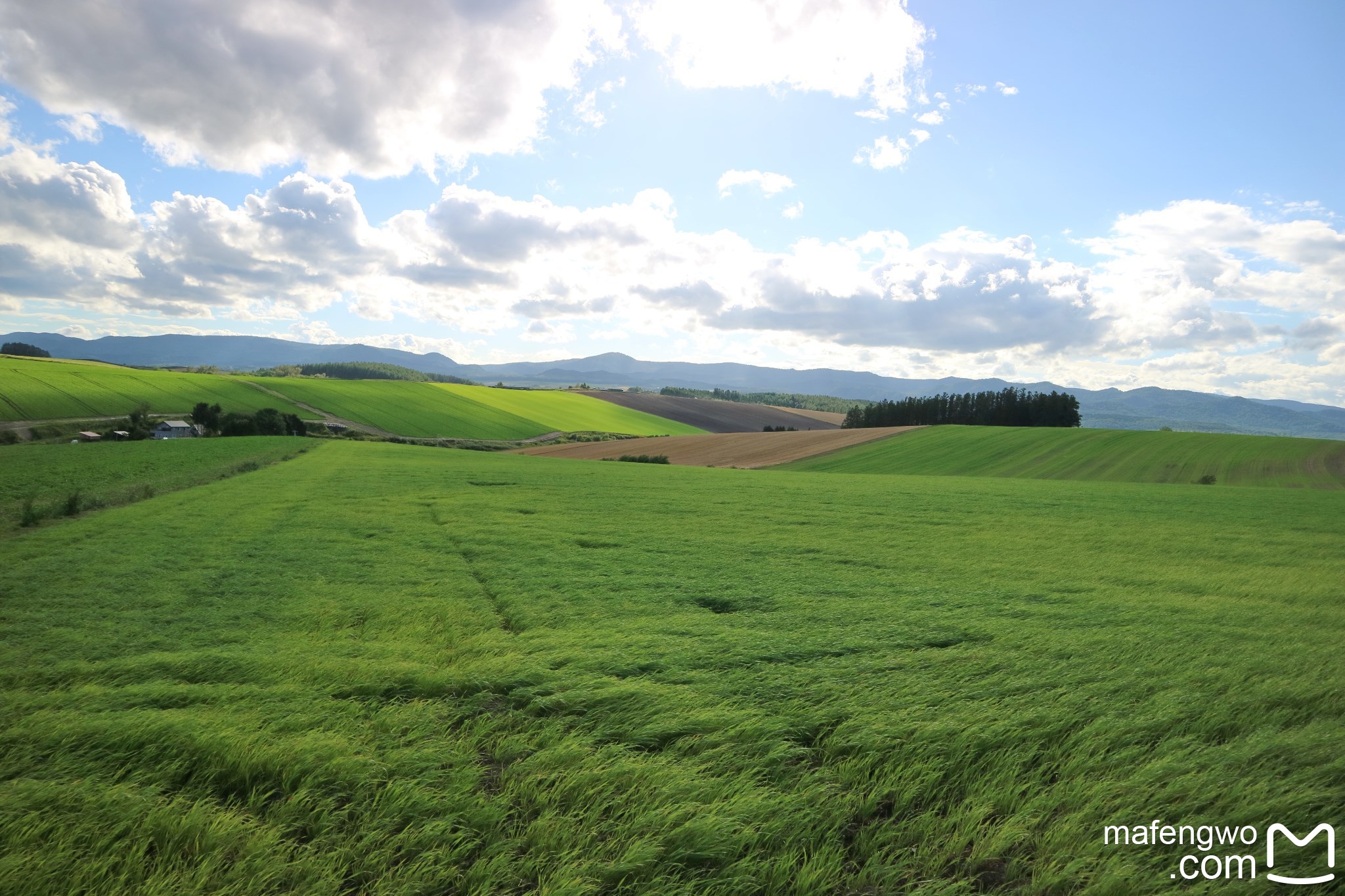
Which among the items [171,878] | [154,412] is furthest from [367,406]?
[171,878]

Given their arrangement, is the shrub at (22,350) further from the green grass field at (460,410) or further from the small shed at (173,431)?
the small shed at (173,431)

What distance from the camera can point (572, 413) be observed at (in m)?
118

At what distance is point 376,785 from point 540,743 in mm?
1142

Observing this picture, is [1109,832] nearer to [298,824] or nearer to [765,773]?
[765,773]

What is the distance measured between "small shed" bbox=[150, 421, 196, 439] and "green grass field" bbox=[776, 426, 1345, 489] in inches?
2468

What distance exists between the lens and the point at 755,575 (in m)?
10.6

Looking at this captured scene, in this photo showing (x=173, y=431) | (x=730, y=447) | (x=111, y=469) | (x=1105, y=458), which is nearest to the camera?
(x=111, y=469)

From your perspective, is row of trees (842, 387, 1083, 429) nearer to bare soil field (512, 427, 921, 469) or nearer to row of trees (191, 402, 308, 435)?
bare soil field (512, 427, 921, 469)

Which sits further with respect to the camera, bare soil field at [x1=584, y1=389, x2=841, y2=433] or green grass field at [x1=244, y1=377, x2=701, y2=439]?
bare soil field at [x1=584, y1=389, x2=841, y2=433]

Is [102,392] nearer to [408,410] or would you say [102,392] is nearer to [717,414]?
[408,410]

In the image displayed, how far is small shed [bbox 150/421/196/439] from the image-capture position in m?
63.5

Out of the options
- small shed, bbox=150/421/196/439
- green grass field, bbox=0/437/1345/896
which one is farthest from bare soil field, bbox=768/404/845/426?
green grass field, bbox=0/437/1345/896

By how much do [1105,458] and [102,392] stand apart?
111 meters

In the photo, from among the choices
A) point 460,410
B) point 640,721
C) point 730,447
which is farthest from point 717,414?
point 640,721
